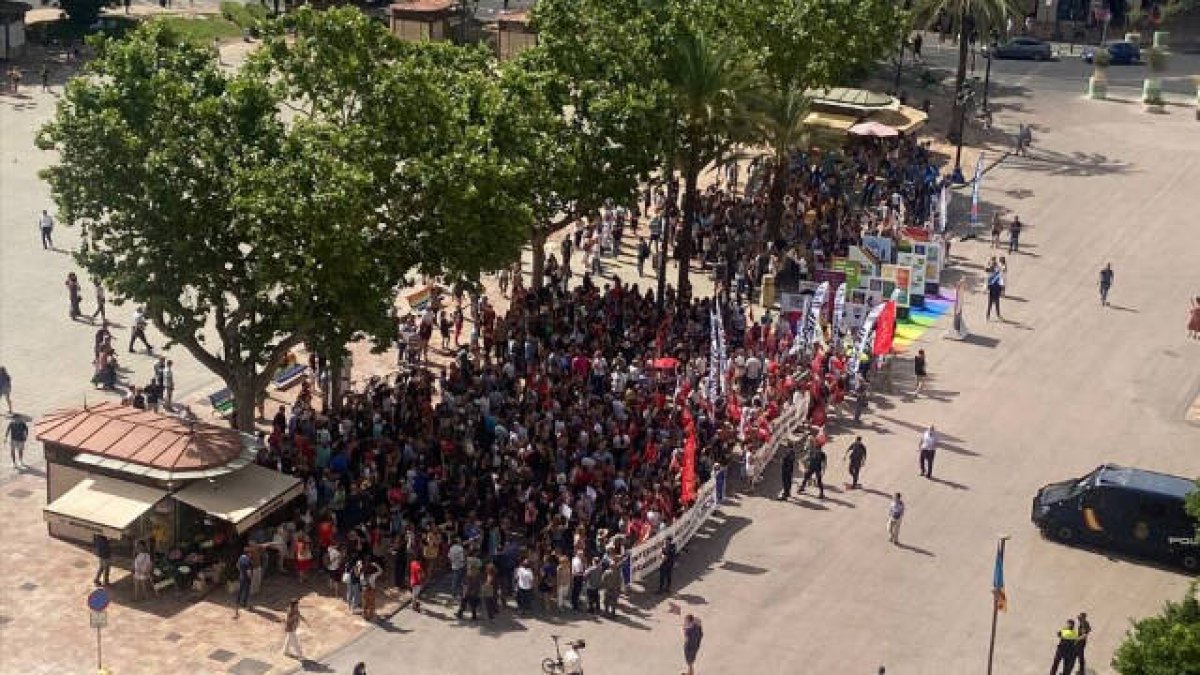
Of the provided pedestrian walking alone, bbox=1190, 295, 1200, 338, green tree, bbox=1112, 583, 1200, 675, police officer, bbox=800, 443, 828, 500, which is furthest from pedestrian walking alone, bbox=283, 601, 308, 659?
pedestrian walking alone, bbox=1190, 295, 1200, 338

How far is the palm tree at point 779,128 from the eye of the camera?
54844mm

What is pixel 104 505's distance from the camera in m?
38.0

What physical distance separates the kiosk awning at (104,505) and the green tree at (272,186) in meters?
4.29

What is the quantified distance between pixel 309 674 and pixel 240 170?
37.0 ft

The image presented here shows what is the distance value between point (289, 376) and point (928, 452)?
1679 cm

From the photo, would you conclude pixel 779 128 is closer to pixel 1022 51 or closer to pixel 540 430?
pixel 540 430

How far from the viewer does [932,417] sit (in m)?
48.7

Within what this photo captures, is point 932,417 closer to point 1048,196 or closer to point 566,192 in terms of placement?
point 566,192

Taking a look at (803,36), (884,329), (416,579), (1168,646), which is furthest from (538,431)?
(803,36)

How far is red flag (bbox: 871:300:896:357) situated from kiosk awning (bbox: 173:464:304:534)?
17.5 meters

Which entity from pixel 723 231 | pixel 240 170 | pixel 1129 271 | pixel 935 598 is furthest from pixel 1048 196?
pixel 240 170

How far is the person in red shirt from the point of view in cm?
3744

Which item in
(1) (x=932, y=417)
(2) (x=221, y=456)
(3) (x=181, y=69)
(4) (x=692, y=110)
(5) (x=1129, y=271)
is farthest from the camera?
(5) (x=1129, y=271)

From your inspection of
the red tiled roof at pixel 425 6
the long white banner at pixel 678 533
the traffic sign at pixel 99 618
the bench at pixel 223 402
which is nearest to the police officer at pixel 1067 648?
the long white banner at pixel 678 533
